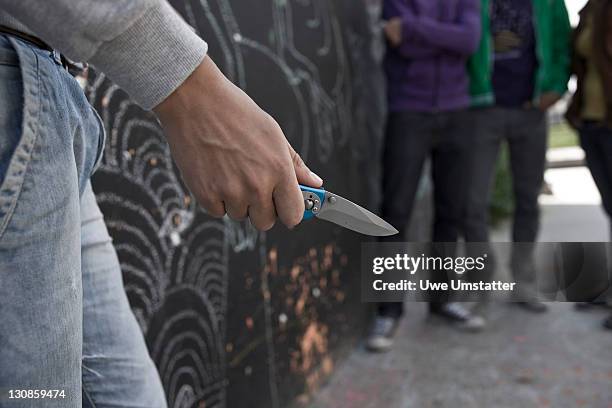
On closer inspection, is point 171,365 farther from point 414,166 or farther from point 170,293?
point 414,166

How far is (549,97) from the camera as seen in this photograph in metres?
3.59

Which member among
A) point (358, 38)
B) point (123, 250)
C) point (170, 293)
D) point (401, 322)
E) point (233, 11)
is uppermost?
point (358, 38)

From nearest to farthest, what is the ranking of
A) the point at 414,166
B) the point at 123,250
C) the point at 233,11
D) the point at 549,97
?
the point at 123,250 → the point at 233,11 → the point at 414,166 → the point at 549,97

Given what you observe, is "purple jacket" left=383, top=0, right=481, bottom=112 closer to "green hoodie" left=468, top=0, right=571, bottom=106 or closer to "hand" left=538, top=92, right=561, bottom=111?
"green hoodie" left=468, top=0, right=571, bottom=106

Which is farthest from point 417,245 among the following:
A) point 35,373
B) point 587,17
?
point 35,373

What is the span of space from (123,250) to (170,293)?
229mm

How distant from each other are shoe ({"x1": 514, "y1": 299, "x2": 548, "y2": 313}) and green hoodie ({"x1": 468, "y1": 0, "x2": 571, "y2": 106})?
119 cm

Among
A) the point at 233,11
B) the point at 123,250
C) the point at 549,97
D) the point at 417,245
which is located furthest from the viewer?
the point at 417,245

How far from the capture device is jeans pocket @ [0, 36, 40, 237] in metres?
0.71

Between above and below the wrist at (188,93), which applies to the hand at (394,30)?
above

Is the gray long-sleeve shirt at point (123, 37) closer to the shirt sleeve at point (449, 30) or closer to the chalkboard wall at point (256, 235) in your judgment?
the chalkboard wall at point (256, 235)

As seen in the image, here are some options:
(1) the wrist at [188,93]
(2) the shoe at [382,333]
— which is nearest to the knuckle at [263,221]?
(1) the wrist at [188,93]

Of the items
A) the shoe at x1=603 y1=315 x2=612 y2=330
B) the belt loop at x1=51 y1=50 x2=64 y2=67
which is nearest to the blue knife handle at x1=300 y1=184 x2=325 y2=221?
the belt loop at x1=51 y1=50 x2=64 y2=67

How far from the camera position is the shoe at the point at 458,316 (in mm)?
3457
